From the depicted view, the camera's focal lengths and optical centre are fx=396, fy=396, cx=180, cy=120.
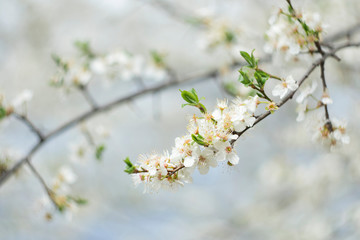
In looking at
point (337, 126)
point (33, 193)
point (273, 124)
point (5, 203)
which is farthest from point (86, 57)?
point (273, 124)

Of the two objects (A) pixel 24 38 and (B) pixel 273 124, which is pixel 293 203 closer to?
(B) pixel 273 124

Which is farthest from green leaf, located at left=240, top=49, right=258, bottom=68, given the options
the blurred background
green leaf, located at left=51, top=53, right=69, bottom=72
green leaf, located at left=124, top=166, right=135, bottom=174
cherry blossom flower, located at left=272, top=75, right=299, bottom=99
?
the blurred background

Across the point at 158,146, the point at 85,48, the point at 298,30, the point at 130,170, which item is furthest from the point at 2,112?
the point at 158,146

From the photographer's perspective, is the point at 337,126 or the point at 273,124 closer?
the point at 337,126

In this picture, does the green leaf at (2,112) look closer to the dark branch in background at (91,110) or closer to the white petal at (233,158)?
the dark branch in background at (91,110)

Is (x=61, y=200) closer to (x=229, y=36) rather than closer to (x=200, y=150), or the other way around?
(x=200, y=150)
